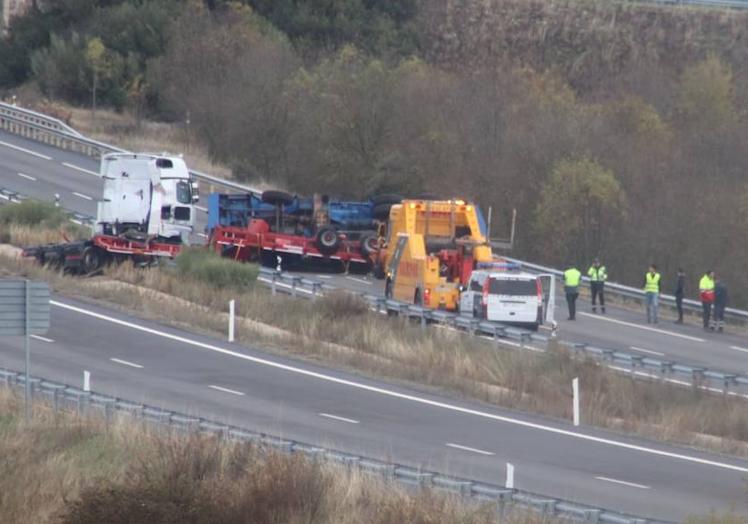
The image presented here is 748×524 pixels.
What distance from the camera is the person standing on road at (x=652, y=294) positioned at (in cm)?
3747

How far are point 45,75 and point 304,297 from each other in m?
45.7

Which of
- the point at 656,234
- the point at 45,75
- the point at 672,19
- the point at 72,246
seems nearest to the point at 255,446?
the point at 72,246

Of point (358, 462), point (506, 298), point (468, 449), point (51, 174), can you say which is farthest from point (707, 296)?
point (51, 174)

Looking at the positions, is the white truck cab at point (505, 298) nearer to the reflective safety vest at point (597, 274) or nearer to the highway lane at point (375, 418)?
the reflective safety vest at point (597, 274)

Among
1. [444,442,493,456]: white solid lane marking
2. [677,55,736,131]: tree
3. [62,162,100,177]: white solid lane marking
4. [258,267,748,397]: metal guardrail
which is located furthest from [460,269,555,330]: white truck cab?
[677,55,736,131]: tree

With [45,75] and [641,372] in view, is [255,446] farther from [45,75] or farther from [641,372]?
[45,75]

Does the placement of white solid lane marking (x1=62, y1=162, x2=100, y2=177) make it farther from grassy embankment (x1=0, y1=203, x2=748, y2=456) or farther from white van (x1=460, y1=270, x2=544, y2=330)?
white van (x1=460, y1=270, x2=544, y2=330)

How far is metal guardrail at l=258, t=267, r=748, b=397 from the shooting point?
2675cm

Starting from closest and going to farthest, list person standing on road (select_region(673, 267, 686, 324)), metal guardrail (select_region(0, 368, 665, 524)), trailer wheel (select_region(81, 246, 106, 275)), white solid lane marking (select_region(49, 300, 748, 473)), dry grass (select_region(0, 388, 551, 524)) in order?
dry grass (select_region(0, 388, 551, 524)) < metal guardrail (select_region(0, 368, 665, 524)) < white solid lane marking (select_region(49, 300, 748, 473)) < trailer wheel (select_region(81, 246, 106, 275)) < person standing on road (select_region(673, 267, 686, 324))

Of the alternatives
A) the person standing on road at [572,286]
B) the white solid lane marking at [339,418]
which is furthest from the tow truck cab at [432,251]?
the white solid lane marking at [339,418]

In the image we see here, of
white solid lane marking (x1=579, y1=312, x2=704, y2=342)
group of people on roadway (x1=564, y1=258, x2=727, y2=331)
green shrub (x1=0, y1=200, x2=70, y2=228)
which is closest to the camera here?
white solid lane marking (x1=579, y1=312, x2=704, y2=342)

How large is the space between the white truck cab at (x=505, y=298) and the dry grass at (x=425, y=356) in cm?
233

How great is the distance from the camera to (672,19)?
86.8m

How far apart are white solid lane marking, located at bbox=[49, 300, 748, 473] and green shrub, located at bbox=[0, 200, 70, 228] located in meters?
11.0
